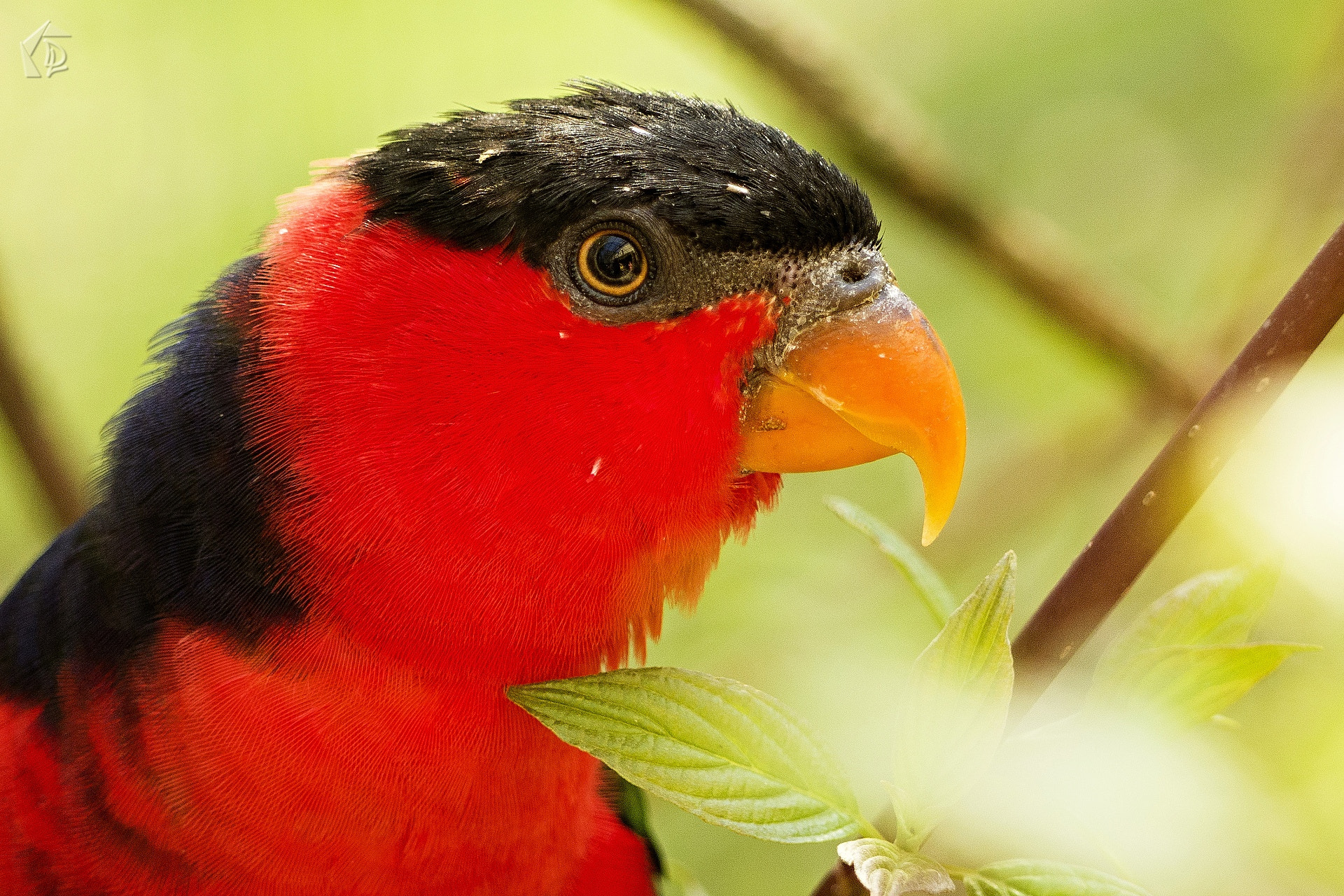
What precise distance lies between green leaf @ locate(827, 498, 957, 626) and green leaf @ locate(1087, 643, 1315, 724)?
0.62 feet

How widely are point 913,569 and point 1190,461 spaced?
34 cm

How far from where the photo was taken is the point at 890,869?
2.69ft

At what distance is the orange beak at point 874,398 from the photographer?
1.39 meters

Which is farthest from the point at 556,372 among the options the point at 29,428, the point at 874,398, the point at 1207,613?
the point at 29,428

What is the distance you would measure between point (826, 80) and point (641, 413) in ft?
4.83

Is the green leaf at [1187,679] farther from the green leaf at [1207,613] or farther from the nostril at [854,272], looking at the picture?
the nostril at [854,272]

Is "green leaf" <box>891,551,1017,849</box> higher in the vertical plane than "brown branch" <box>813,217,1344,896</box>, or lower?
lower

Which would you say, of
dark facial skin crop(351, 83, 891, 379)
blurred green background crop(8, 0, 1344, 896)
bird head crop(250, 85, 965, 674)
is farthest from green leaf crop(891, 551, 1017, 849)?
blurred green background crop(8, 0, 1344, 896)

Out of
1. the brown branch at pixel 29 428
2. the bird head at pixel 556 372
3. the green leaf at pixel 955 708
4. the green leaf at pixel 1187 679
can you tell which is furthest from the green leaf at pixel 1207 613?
the brown branch at pixel 29 428

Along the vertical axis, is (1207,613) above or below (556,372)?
above

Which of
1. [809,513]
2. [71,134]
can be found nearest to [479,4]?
[71,134]

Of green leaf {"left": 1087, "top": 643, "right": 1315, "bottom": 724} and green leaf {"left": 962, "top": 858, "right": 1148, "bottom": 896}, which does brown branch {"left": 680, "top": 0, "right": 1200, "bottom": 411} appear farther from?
green leaf {"left": 962, "top": 858, "right": 1148, "bottom": 896}

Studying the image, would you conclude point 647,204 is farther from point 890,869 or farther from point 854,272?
point 890,869

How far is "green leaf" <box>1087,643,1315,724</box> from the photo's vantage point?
3.01 ft
